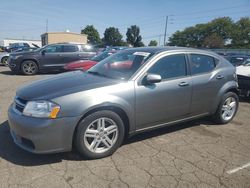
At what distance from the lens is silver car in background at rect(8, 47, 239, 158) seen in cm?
318

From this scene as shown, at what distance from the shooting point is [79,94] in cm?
328

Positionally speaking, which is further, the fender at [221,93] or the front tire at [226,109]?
the front tire at [226,109]

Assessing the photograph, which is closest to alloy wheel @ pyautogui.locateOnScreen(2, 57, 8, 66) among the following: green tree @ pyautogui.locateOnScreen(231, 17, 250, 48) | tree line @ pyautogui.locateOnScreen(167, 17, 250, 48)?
tree line @ pyautogui.locateOnScreen(167, 17, 250, 48)

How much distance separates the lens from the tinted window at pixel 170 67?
4027 millimetres

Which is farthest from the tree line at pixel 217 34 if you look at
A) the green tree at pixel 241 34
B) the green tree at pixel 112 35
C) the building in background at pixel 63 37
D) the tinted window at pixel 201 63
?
the tinted window at pixel 201 63

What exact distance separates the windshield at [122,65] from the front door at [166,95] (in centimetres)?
24

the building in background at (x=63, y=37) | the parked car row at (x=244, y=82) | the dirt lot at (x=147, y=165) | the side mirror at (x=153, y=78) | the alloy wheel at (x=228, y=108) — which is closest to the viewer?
the dirt lot at (x=147, y=165)

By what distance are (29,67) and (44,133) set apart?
1005cm

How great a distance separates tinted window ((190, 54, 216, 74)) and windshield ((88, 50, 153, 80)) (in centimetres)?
94

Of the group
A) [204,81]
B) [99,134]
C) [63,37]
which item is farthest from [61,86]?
[63,37]

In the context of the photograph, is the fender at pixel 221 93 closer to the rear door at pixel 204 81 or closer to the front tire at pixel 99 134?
the rear door at pixel 204 81

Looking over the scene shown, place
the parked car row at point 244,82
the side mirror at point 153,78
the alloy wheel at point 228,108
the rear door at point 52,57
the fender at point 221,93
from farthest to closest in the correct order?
the rear door at point 52,57
the parked car row at point 244,82
the alloy wheel at point 228,108
the fender at point 221,93
the side mirror at point 153,78

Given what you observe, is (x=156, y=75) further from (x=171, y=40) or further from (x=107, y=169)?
(x=171, y=40)

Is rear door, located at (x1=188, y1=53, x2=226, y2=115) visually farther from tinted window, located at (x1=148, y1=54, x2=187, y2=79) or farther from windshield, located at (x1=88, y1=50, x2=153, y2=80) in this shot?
windshield, located at (x1=88, y1=50, x2=153, y2=80)
